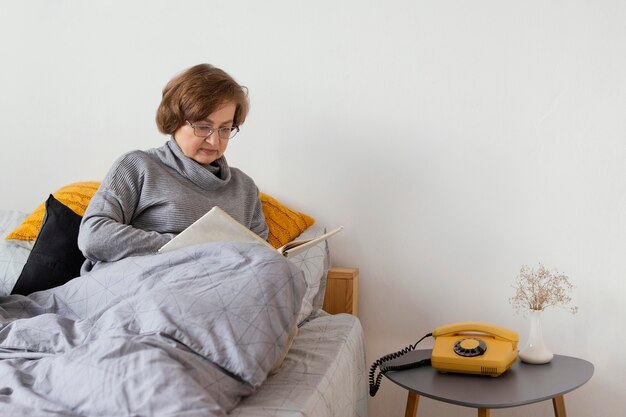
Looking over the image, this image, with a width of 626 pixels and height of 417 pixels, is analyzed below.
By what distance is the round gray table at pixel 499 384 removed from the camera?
5.39 feet

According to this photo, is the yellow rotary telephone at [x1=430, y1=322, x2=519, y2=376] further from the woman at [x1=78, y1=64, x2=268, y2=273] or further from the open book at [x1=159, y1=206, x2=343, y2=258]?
the woman at [x1=78, y1=64, x2=268, y2=273]

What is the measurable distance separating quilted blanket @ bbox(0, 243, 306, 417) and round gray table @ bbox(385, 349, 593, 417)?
482 mm

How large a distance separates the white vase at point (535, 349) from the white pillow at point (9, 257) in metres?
1.32

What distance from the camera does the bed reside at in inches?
45.3

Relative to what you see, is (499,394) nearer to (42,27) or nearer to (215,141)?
(215,141)

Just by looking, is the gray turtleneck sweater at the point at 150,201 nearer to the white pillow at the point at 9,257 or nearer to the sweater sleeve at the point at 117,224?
the sweater sleeve at the point at 117,224

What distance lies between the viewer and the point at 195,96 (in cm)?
192

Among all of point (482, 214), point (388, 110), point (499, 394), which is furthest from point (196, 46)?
point (499, 394)

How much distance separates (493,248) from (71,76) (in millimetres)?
1462

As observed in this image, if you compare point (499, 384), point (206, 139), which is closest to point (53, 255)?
point (206, 139)

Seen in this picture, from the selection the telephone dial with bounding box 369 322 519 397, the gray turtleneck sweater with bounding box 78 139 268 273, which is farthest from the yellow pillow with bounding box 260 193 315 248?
the telephone dial with bounding box 369 322 519 397

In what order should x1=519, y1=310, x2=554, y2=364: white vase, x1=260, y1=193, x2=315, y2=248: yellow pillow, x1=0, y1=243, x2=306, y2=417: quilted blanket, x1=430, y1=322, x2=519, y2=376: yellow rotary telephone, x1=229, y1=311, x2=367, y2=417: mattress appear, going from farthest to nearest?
x1=260, y1=193, x2=315, y2=248: yellow pillow, x1=519, y1=310, x2=554, y2=364: white vase, x1=430, y1=322, x2=519, y2=376: yellow rotary telephone, x1=229, y1=311, x2=367, y2=417: mattress, x1=0, y1=243, x2=306, y2=417: quilted blanket

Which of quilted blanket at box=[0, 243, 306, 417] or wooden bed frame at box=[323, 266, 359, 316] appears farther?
wooden bed frame at box=[323, 266, 359, 316]

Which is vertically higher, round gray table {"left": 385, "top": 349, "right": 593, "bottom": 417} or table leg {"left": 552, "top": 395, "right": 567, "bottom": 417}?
round gray table {"left": 385, "top": 349, "right": 593, "bottom": 417}
